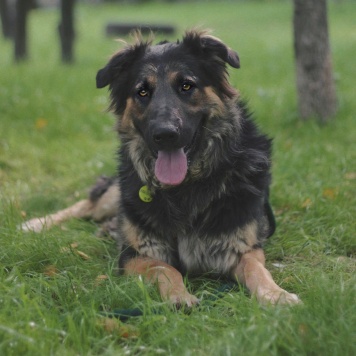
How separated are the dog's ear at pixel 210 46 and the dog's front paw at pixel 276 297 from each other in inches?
58.9

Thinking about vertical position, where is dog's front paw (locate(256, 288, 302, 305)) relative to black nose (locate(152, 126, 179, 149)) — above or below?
below

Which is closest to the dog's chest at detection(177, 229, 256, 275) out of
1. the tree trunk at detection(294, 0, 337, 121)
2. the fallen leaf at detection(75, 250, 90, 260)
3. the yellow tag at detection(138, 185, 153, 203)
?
the yellow tag at detection(138, 185, 153, 203)

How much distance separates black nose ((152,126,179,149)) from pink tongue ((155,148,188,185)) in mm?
155

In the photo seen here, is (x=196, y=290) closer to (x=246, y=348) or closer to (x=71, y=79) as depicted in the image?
(x=246, y=348)

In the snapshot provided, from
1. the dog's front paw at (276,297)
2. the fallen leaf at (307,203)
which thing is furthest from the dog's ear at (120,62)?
the fallen leaf at (307,203)

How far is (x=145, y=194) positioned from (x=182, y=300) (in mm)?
939

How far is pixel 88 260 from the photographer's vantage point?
3979mm

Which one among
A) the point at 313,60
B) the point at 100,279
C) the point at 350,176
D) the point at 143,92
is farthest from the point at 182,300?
the point at 313,60

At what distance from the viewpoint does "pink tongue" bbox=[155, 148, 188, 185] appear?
145 inches

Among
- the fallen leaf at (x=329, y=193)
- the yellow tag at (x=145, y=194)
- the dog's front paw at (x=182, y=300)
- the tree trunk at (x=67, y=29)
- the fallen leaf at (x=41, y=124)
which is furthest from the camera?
the tree trunk at (x=67, y=29)

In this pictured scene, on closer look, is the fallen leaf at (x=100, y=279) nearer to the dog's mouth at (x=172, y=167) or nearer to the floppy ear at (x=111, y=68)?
the dog's mouth at (x=172, y=167)

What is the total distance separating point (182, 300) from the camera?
323 centimetres

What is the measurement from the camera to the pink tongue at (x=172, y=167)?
368 centimetres

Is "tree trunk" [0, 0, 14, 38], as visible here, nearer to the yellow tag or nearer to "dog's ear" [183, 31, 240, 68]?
"dog's ear" [183, 31, 240, 68]
